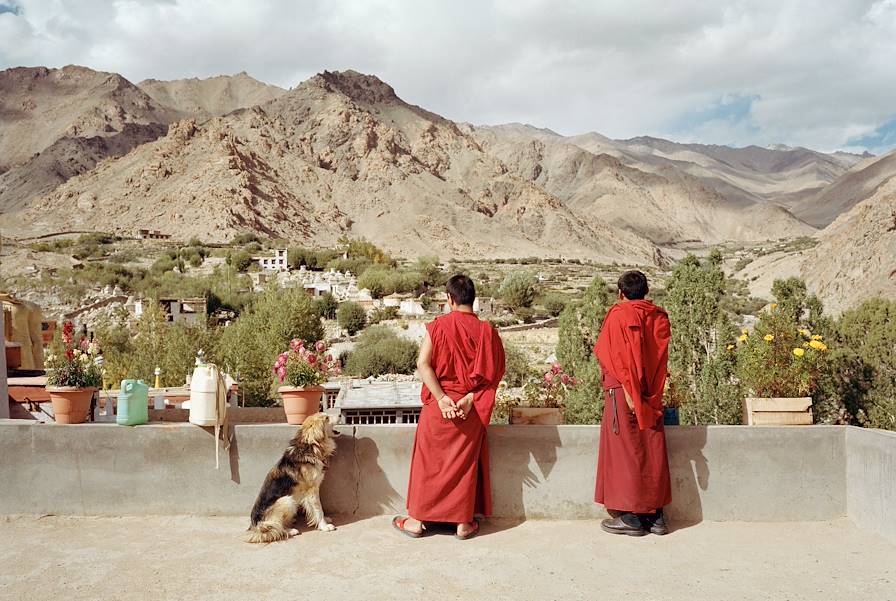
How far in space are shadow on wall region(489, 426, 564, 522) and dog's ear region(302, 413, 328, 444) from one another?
115cm

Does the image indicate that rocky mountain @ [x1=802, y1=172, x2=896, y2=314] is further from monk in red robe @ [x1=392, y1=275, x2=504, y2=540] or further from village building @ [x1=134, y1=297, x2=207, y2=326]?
monk in red robe @ [x1=392, y1=275, x2=504, y2=540]

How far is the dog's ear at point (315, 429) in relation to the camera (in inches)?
183

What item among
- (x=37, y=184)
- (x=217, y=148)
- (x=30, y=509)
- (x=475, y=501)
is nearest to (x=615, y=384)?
(x=475, y=501)

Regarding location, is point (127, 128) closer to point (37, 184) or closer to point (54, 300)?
point (37, 184)

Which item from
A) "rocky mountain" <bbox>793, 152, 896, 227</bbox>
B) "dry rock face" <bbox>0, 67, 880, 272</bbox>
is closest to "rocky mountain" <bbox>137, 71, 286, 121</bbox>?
"dry rock face" <bbox>0, 67, 880, 272</bbox>

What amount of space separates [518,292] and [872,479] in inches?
1781

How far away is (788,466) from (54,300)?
50.1 m

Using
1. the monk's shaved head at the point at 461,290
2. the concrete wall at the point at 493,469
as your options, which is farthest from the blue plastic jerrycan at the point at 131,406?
the monk's shaved head at the point at 461,290

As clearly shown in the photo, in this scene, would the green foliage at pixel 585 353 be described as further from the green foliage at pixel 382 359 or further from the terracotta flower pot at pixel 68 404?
the green foliage at pixel 382 359

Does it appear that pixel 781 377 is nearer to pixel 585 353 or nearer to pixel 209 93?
pixel 585 353

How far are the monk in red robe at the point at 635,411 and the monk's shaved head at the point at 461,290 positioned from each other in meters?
0.89

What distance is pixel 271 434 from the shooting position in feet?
16.3

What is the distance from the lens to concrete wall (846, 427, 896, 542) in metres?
4.46

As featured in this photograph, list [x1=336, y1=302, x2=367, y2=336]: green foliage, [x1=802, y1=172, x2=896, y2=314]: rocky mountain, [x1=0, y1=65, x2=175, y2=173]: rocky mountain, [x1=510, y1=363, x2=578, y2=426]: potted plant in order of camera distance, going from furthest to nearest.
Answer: [x1=0, y1=65, x2=175, y2=173]: rocky mountain, [x1=336, y1=302, x2=367, y2=336]: green foliage, [x1=802, y1=172, x2=896, y2=314]: rocky mountain, [x1=510, y1=363, x2=578, y2=426]: potted plant
